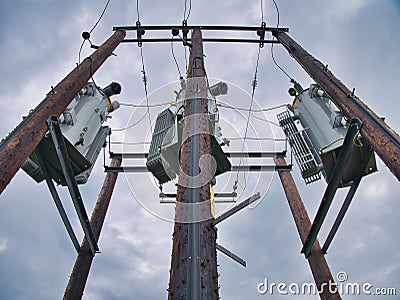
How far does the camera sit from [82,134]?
19.3 ft

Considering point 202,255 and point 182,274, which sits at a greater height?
point 202,255

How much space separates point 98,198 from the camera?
714cm

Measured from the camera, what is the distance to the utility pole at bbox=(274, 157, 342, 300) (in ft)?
18.5

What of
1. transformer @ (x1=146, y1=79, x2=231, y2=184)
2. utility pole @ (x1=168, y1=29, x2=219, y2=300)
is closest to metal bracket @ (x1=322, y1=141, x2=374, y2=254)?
transformer @ (x1=146, y1=79, x2=231, y2=184)

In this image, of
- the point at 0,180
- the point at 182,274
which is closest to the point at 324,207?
the point at 182,274

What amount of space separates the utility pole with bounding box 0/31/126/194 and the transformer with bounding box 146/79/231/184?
5.80ft

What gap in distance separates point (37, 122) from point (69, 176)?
1.09m

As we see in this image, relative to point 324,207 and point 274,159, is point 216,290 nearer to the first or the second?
point 324,207

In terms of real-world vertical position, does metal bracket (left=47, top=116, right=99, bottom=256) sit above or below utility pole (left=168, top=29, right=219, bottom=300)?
above

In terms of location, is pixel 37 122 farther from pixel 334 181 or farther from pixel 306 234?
pixel 306 234

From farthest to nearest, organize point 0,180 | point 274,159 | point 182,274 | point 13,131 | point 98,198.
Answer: point 274,159 < point 98,198 < point 13,131 < point 0,180 < point 182,274

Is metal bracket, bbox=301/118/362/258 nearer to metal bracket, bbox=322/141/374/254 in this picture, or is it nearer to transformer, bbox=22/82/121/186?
metal bracket, bbox=322/141/374/254

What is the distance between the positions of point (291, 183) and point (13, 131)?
589 cm

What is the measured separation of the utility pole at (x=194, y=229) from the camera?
2.34 meters
